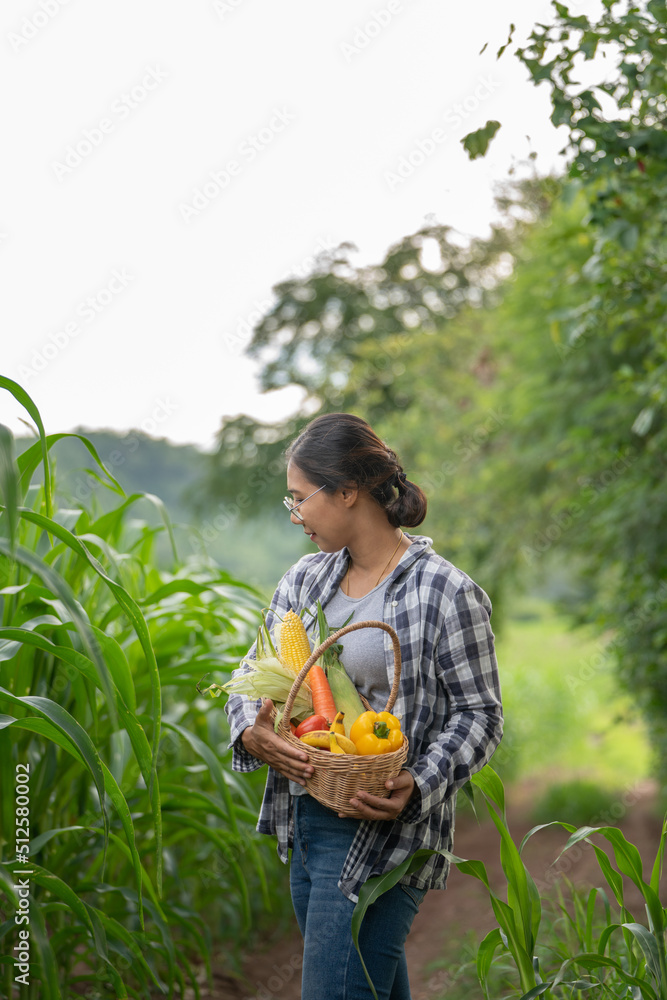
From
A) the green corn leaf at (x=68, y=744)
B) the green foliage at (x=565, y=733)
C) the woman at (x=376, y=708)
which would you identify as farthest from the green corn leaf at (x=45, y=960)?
the green foliage at (x=565, y=733)

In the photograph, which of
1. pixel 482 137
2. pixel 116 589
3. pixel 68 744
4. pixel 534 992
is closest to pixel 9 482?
pixel 116 589

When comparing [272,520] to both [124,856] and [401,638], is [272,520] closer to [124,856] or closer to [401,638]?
[124,856]

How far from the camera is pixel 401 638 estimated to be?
1.38 m

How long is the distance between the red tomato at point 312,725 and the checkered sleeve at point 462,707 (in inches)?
6.3

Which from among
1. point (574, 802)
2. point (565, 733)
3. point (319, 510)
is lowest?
point (565, 733)

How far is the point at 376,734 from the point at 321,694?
142mm

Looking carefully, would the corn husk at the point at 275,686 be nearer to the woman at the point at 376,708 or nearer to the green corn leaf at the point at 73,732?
the woman at the point at 376,708

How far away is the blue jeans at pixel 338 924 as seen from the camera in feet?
4.20

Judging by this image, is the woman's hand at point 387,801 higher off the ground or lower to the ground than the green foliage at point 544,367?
lower

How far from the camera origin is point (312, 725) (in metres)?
1.28

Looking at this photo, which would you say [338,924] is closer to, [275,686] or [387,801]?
[387,801]

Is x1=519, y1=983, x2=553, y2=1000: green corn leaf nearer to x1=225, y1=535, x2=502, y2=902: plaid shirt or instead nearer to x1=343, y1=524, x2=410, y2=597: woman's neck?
x1=225, y1=535, x2=502, y2=902: plaid shirt

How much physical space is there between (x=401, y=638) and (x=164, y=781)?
83cm

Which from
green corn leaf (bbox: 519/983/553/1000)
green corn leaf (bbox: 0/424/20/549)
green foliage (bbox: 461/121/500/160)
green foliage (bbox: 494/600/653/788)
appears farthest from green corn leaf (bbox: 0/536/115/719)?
green foliage (bbox: 494/600/653/788)
